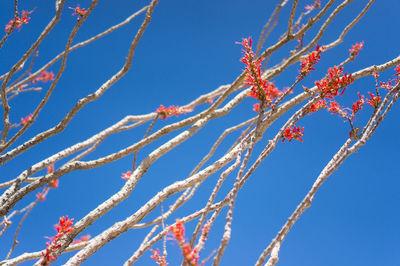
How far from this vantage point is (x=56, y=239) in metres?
2.11

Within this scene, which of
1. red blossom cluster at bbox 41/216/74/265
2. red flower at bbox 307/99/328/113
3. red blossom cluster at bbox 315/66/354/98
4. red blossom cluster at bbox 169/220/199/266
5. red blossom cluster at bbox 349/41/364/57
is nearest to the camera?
red blossom cluster at bbox 169/220/199/266

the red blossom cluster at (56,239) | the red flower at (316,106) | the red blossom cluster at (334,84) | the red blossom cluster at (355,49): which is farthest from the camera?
the red blossom cluster at (355,49)

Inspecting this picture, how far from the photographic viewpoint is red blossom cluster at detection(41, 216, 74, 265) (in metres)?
2.00

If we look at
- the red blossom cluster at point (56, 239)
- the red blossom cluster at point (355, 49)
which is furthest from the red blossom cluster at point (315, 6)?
the red blossom cluster at point (56, 239)

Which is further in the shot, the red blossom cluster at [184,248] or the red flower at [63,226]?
the red flower at [63,226]

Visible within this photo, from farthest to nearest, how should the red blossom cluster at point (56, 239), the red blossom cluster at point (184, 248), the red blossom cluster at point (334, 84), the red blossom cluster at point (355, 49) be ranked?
the red blossom cluster at point (355, 49), the red blossom cluster at point (334, 84), the red blossom cluster at point (56, 239), the red blossom cluster at point (184, 248)

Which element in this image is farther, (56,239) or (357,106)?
(357,106)

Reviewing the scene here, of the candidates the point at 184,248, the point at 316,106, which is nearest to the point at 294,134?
the point at 316,106

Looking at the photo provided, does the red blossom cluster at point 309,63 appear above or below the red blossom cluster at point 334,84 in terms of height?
above

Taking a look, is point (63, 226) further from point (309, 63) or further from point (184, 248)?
point (309, 63)

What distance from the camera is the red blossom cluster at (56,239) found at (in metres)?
2.00

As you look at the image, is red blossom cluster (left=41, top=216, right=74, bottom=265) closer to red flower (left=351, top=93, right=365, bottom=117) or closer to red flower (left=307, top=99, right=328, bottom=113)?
red flower (left=307, top=99, right=328, bottom=113)

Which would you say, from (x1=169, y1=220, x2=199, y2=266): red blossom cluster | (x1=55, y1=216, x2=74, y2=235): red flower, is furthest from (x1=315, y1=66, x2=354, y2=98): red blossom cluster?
(x1=55, y1=216, x2=74, y2=235): red flower

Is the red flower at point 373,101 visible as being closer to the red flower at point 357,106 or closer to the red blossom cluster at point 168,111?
the red flower at point 357,106
